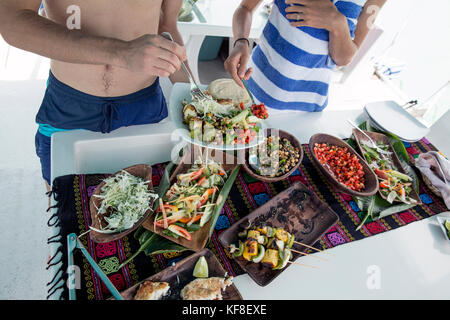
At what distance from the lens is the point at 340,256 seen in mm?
1170

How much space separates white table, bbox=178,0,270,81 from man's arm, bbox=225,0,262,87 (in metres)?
1.11

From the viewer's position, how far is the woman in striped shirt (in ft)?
4.46

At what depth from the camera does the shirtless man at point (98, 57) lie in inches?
36.1

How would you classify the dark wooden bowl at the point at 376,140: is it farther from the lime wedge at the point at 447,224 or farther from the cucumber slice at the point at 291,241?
the cucumber slice at the point at 291,241

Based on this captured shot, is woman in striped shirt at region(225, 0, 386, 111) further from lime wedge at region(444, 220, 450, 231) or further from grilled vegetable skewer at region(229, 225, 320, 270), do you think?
lime wedge at region(444, 220, 450, 231)

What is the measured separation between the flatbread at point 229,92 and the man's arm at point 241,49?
4 cm

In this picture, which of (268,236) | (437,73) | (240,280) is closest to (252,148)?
(268,236)

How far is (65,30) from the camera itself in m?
0.96

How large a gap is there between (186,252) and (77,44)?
0.84 meters

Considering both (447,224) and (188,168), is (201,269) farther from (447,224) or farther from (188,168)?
(447,224)

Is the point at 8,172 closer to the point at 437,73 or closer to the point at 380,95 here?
the point at 380,95

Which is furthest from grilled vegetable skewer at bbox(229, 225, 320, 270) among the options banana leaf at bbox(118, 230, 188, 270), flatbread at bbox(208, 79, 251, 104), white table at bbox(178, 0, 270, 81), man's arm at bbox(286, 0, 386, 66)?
white table at bbox(178, 0, 270, 81)

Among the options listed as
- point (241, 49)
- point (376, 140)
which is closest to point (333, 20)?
point (241, 49)
